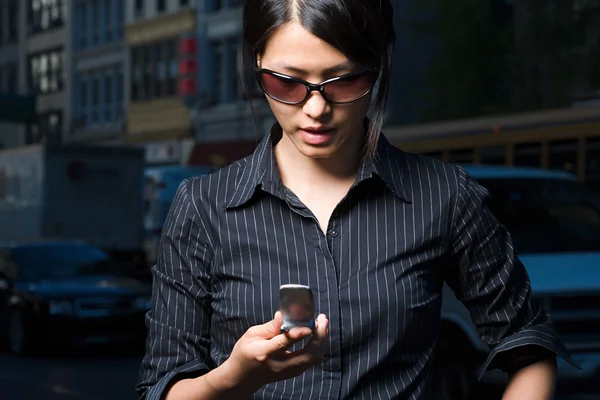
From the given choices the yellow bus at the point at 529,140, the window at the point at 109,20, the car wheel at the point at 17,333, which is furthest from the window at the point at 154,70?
the car wheel at the point at 17,333

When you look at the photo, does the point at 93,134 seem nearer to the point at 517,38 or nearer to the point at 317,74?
the point at 517,38

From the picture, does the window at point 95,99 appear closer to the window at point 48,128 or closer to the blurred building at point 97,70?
the blurred building at point 97,70

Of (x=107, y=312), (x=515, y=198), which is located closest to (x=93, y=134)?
(x=107, y=312)

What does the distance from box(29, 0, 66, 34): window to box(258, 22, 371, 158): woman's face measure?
187 feet

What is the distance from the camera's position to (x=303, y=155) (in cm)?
270

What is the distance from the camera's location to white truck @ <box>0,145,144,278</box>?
94.3 feet

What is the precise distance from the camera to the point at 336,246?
104 inches

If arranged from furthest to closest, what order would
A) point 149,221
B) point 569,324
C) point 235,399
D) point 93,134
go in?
point 93,134, point 149,221, point 569,324, point 235,399

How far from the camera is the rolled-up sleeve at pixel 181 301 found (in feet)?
8.66

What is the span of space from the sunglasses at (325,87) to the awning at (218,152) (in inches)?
1430

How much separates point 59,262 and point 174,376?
15105 mm

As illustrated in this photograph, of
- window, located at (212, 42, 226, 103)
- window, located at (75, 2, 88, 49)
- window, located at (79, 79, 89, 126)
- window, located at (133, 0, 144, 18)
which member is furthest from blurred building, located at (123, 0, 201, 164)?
window, located at (75, 2, 88, 49)

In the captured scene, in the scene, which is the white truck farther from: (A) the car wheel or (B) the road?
(A) the car wheel

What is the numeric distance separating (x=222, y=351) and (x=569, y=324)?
6.80 metres
